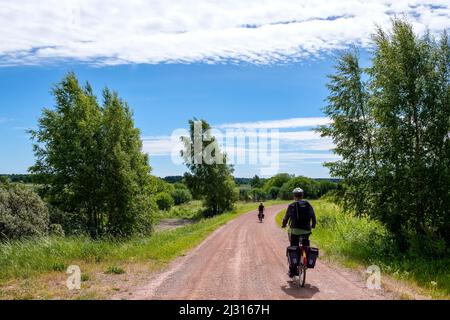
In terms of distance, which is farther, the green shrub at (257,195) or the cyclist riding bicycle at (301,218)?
the green shrub at (257,195)

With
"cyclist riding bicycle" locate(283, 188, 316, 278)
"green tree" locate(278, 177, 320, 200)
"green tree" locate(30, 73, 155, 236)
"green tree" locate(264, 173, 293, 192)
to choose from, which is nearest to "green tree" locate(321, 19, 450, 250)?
"cyclist riding bicycle" locate(283, 188, 316, 278)

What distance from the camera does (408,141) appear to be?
1491 cm

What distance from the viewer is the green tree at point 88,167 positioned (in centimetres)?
3325

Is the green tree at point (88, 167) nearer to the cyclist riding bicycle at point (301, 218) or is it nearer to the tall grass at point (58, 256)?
the tall grass at point (58, 256)

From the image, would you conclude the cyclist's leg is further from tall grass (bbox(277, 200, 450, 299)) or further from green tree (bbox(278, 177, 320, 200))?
green tree (bbox(278, 177, 320, 200))

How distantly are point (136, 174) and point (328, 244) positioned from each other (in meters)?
22.3

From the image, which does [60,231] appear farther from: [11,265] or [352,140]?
[352,140]

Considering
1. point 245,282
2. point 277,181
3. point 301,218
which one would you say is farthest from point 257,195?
point 301,218

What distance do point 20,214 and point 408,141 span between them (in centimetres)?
1897

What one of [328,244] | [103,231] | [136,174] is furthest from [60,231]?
[328,244]

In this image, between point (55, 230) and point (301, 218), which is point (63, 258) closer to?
point (301, 218)

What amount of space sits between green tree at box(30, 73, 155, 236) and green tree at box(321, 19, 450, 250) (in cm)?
2171

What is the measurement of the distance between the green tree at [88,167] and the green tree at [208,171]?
32.2 m

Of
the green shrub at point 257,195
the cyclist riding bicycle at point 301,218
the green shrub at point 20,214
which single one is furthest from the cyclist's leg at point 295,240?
the green shrub at point 257,195
